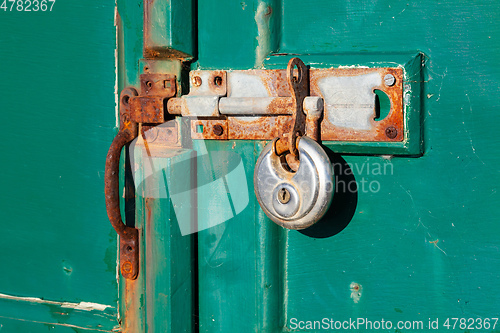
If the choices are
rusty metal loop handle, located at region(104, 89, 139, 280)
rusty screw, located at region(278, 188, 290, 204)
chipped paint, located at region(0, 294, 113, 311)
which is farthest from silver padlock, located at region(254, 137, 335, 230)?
chipped paint, located at region(0, 294, 113, 311)

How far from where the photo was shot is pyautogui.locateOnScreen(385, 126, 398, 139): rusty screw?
695mm

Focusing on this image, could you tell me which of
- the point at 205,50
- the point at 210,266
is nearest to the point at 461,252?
the point at 210,266

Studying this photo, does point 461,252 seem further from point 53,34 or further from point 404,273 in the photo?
point 53,34

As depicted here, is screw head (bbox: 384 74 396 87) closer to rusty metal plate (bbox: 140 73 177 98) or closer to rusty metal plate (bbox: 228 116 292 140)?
rusty metal plate (bbox: 228 116 292 140)

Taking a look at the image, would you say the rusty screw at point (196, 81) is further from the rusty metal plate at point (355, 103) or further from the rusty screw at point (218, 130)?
the rusty metal plate at point (355, 103)

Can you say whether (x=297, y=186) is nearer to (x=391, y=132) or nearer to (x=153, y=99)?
(x=391, y=132)

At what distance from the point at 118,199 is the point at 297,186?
11.5 inches

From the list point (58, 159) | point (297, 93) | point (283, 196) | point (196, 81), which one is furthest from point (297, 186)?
point (58, 159)

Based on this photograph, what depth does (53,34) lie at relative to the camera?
2.80 feet

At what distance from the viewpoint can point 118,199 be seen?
0.77m

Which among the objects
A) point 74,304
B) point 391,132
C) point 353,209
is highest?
point 391,132

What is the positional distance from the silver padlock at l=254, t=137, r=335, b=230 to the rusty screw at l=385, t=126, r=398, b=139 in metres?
0.10

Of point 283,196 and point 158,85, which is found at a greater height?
point 158,85

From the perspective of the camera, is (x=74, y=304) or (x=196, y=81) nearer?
(x=196, y=81)
